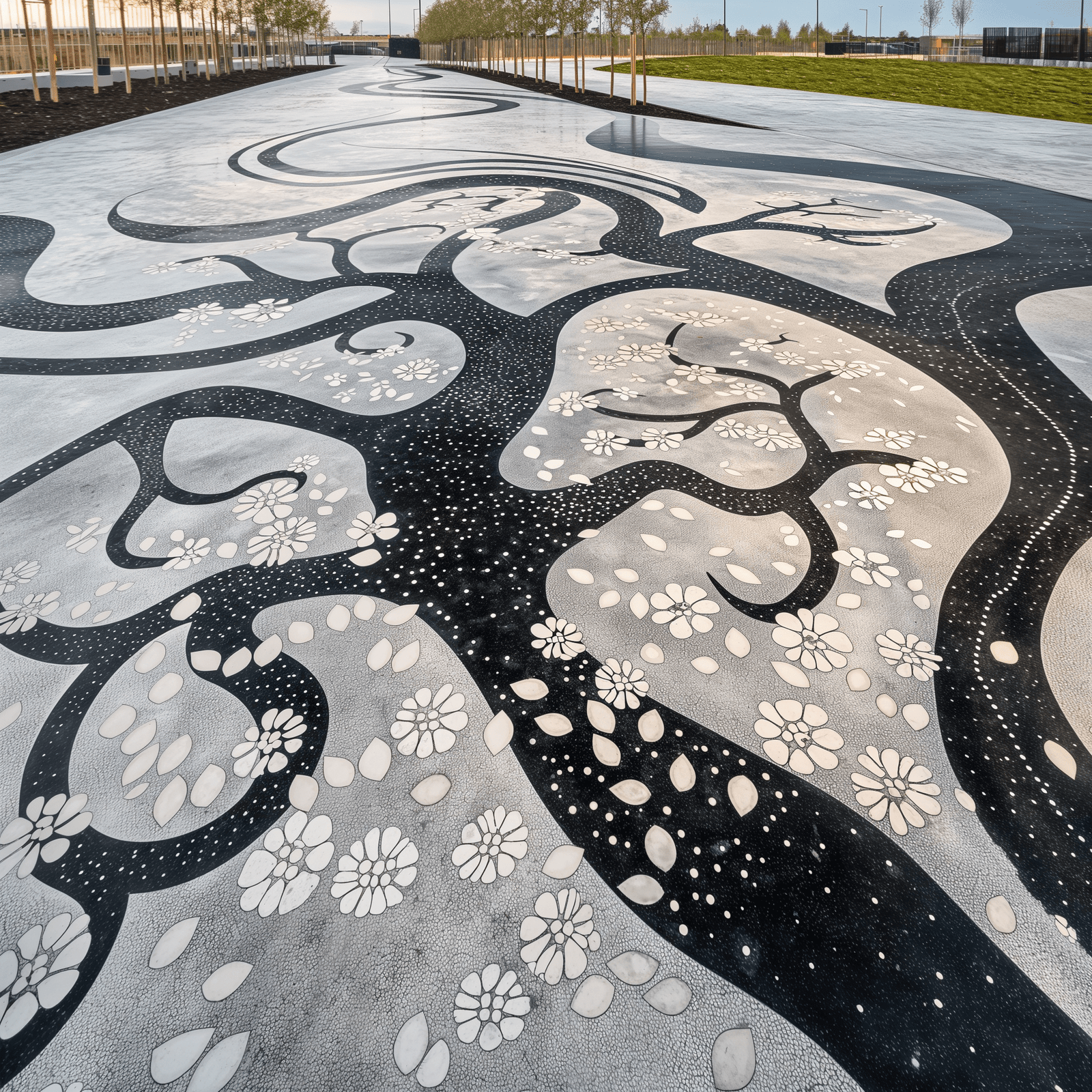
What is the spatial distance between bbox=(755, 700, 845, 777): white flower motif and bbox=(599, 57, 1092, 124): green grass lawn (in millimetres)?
17524

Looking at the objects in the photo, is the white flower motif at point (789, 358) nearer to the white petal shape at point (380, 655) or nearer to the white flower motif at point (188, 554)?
the white petal shape at point (380, 655)

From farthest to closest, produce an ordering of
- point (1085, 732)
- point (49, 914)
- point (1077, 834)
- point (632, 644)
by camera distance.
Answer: point (632, 644) < point (1085, 732) < point (1077, 834) < point (49, 914)

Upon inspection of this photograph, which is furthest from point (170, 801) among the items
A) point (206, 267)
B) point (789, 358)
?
point (206, 267)

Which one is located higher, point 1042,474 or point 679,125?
point 679,125

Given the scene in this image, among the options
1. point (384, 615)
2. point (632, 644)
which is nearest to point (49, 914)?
point (384, 615)

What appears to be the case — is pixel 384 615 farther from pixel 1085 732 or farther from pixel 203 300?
pixel 203 300

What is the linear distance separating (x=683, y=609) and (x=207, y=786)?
138cm

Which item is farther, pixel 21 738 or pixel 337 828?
pixel 21 738

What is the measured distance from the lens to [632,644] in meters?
2.10

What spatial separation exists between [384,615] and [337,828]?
72cm

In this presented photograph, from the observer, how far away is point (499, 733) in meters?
1.86

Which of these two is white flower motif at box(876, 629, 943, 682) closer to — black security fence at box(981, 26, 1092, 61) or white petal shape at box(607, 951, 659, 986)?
white petal shape at box(607, 951, 659, 986)

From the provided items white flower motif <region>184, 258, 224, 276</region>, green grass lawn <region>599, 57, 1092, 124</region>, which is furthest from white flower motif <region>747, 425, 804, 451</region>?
green grass lawn <region>599, 57, 1092, 124</region>

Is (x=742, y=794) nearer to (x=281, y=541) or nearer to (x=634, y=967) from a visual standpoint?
(x=634, y=967)
